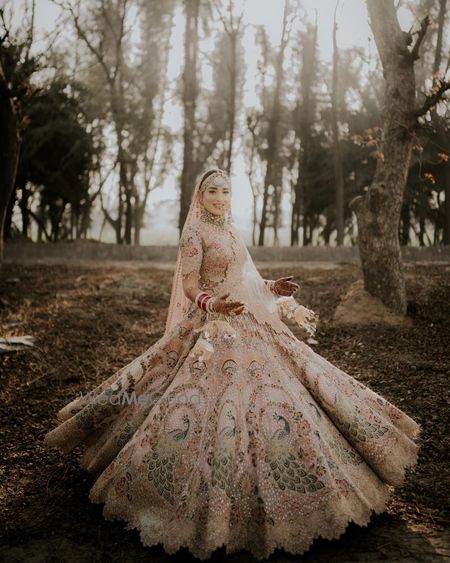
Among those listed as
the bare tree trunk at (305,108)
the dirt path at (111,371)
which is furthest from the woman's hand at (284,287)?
the bare tree trunk at (305,108)

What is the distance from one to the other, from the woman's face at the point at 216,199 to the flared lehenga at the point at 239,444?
739 mm

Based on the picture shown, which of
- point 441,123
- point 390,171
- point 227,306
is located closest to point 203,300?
point 227,306

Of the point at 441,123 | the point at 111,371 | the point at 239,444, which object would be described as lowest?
the point at 111,371

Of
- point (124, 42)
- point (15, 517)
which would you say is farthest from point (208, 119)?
point (15, 517)

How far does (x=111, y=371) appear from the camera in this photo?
6.41 metres

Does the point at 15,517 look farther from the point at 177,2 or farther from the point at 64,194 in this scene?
the point at 177,2

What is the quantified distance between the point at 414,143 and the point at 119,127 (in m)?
17.3

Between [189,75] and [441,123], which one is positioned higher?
[189,75]

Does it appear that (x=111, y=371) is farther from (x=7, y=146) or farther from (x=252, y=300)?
(x=7, y=146)

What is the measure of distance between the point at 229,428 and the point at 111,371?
148 inches

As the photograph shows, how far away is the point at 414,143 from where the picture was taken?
8438mm

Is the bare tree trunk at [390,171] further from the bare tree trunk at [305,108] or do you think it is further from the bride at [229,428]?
the bare tree trunk at [305,108]

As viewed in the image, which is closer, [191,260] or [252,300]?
[191,260]

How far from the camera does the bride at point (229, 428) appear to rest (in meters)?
2.78
